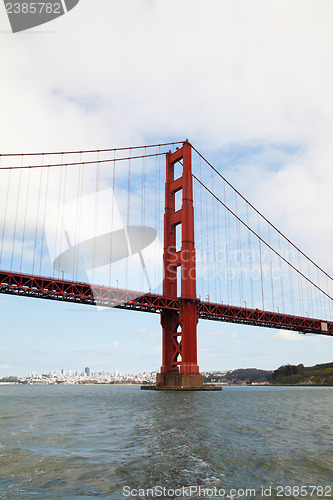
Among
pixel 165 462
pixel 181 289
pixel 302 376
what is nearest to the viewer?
pixel 165 462

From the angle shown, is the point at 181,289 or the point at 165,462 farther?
the point at 181,289

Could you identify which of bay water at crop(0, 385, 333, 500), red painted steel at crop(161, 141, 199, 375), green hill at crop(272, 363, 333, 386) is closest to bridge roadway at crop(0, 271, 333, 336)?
red painted steel at crop(161, 141, 199, 375)

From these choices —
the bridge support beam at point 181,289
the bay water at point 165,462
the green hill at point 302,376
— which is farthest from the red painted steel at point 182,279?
the green hill at point 302,376

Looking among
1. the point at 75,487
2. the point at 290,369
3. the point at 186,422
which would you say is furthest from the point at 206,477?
the point at 290,369

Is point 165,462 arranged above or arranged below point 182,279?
below

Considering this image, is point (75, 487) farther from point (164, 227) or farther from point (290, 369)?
Answer: point (290, 369)

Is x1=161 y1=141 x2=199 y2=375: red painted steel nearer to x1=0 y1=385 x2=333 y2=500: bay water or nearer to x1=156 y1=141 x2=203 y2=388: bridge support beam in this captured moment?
x1=156 y1=141 x2=203 y2=388: bridge support beam

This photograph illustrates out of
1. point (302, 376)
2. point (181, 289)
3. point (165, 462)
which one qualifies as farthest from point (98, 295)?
point (302, 376)

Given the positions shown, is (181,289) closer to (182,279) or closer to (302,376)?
(182,279)
